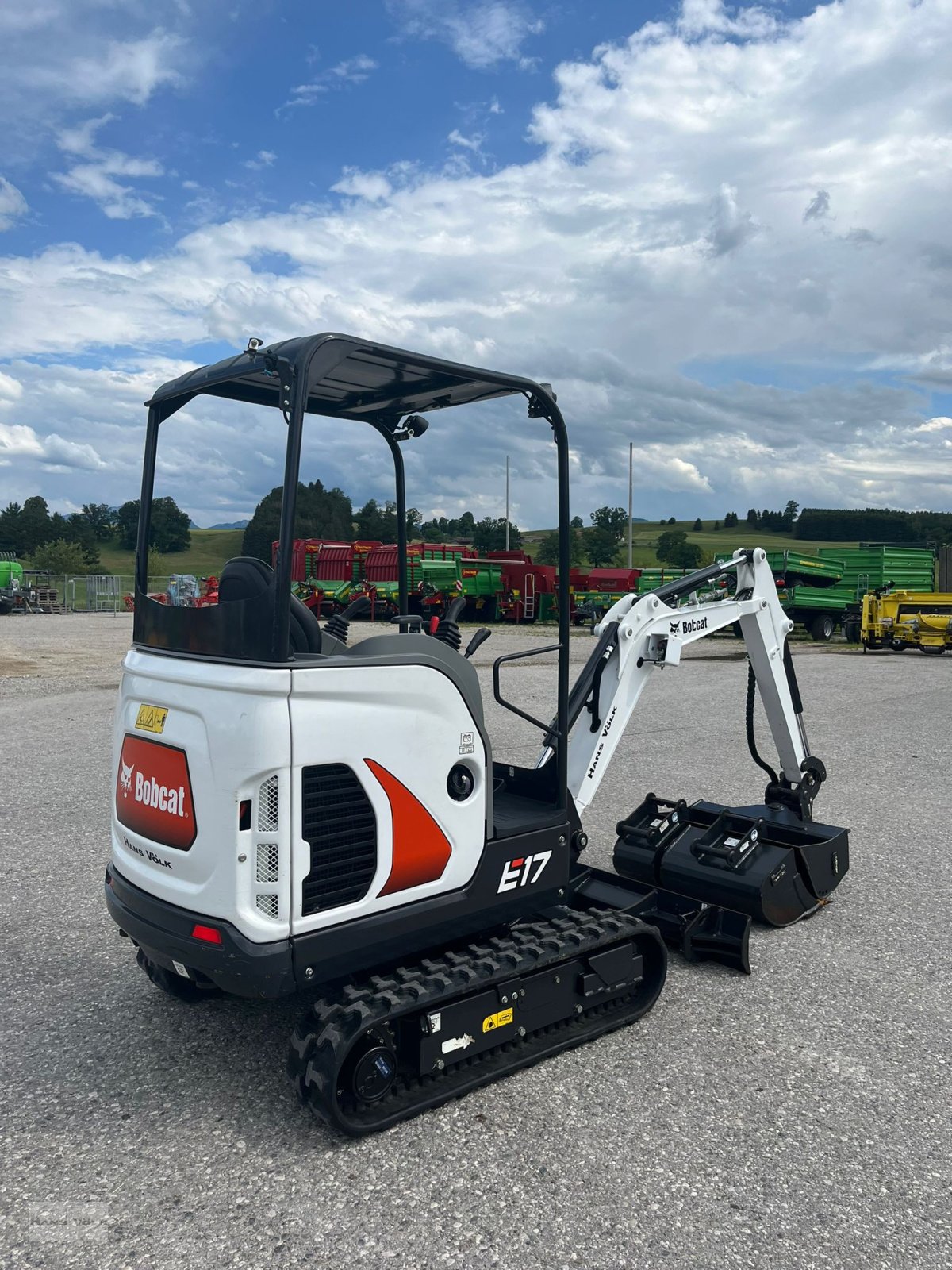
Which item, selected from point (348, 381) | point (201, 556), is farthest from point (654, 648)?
point (201, 556)

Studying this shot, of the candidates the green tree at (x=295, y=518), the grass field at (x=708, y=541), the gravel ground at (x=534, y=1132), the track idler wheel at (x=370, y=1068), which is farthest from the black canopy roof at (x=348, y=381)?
the grass field at (x=708, y=541)

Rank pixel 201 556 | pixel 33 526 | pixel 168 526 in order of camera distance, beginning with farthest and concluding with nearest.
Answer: pixel 33 526 < pixel 168 526 < pixel 201 556

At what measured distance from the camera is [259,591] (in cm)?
333

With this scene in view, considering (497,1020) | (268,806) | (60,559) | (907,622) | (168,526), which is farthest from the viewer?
(60,559)

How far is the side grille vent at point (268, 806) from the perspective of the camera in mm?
3137

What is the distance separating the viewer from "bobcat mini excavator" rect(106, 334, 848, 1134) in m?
3.18

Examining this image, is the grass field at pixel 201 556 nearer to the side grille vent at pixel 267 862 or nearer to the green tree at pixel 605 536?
the side grille vent at pixel 267 862

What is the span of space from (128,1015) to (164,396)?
8.71ft

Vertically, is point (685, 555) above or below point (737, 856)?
above

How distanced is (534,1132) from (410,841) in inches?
42.3

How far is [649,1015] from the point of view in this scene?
168 inches

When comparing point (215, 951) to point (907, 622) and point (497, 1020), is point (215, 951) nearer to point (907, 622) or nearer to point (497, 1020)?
point (497, 1020)

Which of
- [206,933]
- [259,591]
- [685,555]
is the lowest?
[206,933]

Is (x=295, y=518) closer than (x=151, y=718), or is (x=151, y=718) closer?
(x=295, y=518)
